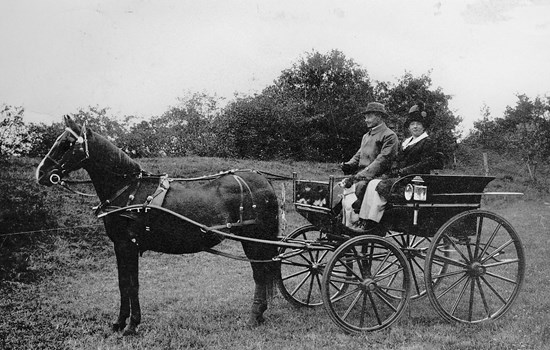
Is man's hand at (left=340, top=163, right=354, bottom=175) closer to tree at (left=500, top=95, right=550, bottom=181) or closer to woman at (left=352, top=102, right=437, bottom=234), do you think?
woman at (left=352, top=102, right=437, bottom=234)

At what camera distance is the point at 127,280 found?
5.19 metres

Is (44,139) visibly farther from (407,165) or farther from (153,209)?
(407,165)

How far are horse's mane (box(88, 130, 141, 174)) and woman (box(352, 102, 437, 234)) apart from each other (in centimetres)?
284

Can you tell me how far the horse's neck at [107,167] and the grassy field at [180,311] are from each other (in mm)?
1659

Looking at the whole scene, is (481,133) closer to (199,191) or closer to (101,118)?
(101,118)

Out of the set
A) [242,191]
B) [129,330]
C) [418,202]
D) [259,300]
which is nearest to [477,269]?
[418,202]

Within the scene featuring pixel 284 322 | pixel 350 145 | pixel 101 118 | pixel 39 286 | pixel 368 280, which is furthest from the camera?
pixel 350 145

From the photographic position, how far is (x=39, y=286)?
7.18 meters

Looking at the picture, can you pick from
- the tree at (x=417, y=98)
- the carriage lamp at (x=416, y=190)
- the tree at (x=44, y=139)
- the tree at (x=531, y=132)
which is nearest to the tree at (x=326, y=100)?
the tree at (x=417, y=98)

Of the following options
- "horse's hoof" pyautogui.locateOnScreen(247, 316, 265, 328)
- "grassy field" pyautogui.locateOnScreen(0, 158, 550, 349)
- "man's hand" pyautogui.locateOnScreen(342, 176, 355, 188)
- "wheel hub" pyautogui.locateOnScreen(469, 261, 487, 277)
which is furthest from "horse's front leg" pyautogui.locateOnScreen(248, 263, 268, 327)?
"wheel hub" pyautogui.locateOnScreen(469, 261, 487, 277)

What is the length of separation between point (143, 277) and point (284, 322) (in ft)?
11.5

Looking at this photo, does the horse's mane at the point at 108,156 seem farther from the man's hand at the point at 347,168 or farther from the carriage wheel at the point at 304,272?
the man's hand at the point at 347,168

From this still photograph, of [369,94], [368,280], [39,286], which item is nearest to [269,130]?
[369,94]

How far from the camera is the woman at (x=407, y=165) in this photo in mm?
5410
